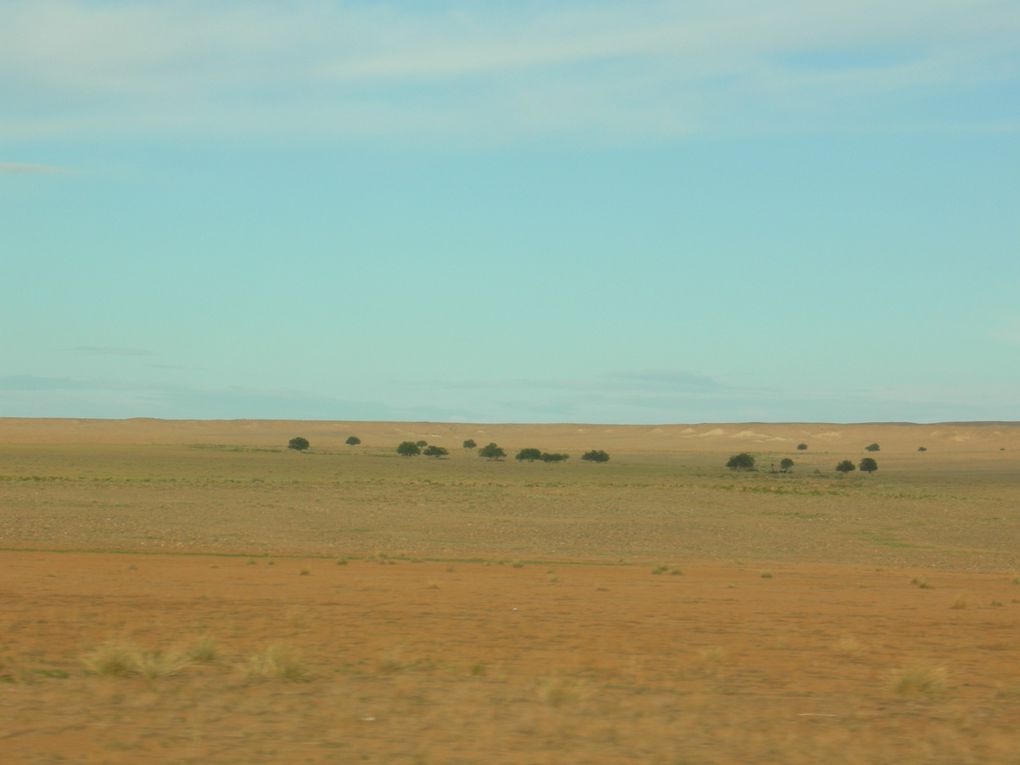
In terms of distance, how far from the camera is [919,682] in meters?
12.7

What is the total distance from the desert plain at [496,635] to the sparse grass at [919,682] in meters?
0.02

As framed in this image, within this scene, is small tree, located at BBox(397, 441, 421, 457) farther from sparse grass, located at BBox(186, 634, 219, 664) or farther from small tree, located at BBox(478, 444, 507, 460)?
sparse grass, located at BBox(186, 634, 219, 664)

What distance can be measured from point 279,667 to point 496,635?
404cm

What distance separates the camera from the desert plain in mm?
10266

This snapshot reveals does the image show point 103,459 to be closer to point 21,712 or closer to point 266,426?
point 21,712

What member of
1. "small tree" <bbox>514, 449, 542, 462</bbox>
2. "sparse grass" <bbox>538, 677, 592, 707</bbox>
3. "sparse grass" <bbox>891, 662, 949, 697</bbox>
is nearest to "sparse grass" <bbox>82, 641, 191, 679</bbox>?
"sparse grass" <bbox>538, 677, 592, 707</bbox>

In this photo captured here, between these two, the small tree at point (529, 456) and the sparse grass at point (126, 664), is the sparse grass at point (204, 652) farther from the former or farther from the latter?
the small tree at point (529, 456)

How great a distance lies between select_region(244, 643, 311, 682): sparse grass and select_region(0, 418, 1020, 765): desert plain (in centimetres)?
3

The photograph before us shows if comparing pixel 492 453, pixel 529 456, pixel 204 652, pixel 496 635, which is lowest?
pixel 496 635

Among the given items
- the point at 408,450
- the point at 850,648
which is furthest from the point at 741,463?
the point at 850,648

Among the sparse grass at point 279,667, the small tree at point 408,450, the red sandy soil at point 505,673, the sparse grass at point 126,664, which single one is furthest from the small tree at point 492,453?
the sparse grass at point 126,664

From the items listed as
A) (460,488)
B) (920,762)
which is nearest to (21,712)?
(920,762)

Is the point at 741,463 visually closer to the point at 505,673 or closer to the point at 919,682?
the point at 919,682

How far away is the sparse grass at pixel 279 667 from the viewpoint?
499 inches
